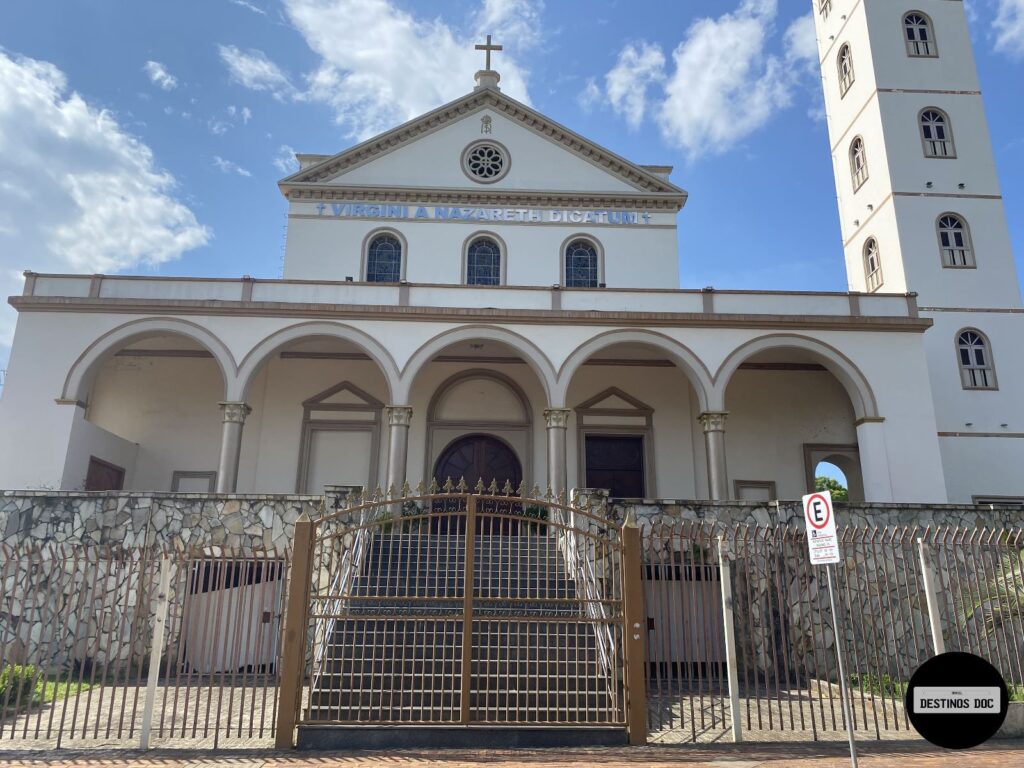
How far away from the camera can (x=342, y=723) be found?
6.67 metres

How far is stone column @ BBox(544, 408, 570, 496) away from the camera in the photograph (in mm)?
14914

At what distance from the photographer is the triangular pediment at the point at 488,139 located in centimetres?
1966

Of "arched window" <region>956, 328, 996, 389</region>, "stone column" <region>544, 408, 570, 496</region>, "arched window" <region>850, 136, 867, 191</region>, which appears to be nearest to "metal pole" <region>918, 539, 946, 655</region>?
"stone column" <region>544, 408, 570, 496</region>

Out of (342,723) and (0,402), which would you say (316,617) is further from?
(0,402)

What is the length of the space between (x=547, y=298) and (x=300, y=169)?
8699mm

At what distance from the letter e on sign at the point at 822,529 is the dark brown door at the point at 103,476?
14117 mm

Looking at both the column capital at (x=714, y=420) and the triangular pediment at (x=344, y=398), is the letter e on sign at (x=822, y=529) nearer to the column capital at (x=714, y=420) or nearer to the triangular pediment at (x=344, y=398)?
the column capital at (x=714, y=420)

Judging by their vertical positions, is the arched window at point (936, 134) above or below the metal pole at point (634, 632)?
above

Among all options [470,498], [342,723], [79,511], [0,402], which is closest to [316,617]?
[342,723]

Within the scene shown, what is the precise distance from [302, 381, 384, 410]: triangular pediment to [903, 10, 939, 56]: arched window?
58.8ft

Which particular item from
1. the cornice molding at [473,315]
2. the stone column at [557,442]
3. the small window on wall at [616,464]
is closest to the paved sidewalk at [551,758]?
the stone column at [557,442]

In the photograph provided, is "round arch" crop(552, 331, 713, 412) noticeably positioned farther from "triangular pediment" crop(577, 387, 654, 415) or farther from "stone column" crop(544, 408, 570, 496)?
"triangular pediment" crop(577, 387, 654, 415)

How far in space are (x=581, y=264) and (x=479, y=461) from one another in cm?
597

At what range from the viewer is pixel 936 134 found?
20172mm
